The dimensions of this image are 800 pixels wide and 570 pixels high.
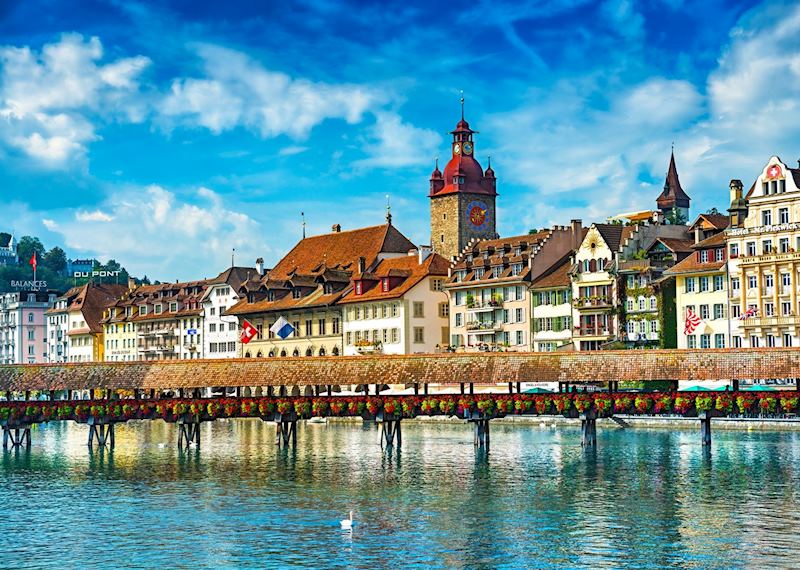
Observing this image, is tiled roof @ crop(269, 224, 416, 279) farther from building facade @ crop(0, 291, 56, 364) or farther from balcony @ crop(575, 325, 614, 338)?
building facade @ crop(0, 291, 56, 364)

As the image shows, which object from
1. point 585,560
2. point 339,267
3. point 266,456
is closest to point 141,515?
point 585,560

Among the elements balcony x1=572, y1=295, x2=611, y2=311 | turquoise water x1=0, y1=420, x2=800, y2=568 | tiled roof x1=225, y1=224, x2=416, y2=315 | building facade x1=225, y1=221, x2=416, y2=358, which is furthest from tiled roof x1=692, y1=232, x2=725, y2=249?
tiled roof x1=225, y1=224, x2=416, y2=315

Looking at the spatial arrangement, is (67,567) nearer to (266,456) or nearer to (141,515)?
(141,515)

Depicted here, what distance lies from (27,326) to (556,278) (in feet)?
289

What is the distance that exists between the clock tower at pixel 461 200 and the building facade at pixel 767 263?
36633 mm

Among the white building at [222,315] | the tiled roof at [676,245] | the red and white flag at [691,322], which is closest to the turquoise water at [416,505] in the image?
the red and white flag at [691,322]

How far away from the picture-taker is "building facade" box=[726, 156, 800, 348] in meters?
85.2

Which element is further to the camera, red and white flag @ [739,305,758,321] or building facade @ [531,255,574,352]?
building facade @ [531,255,574,352]

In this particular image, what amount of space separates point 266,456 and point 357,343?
42.6 m

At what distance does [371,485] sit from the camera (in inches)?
2116

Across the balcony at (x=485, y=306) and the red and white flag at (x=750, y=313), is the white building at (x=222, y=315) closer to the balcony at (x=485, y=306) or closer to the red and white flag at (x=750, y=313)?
the balcony at (x=485, y=306)

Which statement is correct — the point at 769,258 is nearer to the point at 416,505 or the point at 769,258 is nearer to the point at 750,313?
the point at 750,313

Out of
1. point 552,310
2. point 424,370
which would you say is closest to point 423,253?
point 552,310

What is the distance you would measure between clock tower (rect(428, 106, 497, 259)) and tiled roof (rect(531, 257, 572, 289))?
18845 mm
